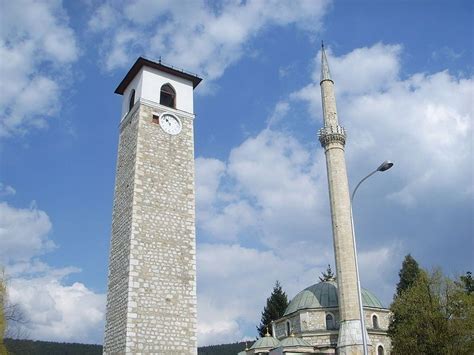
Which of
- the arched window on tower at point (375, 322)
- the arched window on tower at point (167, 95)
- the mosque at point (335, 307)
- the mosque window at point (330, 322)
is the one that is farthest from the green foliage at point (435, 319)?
the arched window on tower at point (167, 95)

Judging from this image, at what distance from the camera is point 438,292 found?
80.5 feet

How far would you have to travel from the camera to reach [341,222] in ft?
101

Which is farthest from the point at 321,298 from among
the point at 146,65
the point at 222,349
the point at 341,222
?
the point at 222,349

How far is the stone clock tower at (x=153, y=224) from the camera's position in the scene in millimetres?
15992

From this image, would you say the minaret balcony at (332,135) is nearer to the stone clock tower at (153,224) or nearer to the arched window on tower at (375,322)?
the arched window on tower at (375,322)

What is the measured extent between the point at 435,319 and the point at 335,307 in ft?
34.9

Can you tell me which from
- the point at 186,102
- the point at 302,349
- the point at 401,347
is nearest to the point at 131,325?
the point at 186,102

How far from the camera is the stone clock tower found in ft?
52.5

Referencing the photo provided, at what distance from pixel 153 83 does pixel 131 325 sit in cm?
1017

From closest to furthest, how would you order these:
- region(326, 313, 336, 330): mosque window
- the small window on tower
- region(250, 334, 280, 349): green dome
→ the small window on tower, region(250, 334, 280, 349): green dome, region(326, 313, 336, 330): mosque window

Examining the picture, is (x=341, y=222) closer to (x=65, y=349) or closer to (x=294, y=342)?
(x=294, y=342)

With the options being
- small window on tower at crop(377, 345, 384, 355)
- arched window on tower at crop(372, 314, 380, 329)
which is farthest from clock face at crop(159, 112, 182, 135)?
arched window on tower at crop(372, 314, 380, 329)

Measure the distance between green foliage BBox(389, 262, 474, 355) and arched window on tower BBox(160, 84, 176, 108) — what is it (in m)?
16.0

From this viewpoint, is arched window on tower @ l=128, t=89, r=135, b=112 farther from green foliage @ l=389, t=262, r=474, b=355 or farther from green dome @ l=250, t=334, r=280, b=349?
green dome @ l=250, t=334, r=280, b=349
